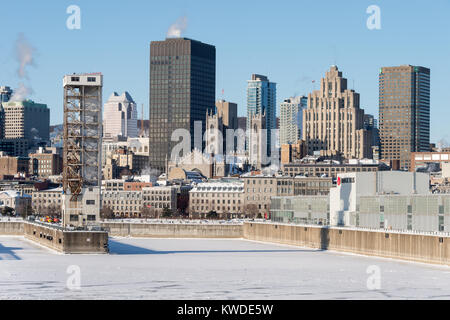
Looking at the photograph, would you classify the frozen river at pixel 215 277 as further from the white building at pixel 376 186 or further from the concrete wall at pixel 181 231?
the concrete wall at pixel 181 231

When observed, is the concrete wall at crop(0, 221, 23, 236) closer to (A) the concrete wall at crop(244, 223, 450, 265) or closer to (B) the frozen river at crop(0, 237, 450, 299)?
(A) the concrete wall at crop(244, 223, 450, 265)

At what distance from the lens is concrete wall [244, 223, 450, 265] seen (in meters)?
105

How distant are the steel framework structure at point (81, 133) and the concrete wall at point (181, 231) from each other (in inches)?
2662

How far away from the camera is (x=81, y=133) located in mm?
124562

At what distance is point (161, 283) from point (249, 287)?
7.13 m

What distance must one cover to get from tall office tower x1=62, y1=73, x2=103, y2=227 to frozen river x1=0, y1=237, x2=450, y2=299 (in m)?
6.14

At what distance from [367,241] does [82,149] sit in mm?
35345

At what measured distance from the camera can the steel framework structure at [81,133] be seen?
12400 centimetres

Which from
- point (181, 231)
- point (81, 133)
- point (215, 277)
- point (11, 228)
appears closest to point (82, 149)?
point (81, 133)
